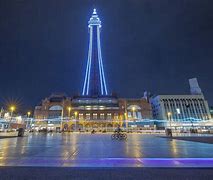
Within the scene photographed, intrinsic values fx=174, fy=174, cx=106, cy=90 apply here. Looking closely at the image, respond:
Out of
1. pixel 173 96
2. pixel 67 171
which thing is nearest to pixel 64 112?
pixel 173 96

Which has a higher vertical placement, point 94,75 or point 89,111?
point 94,75

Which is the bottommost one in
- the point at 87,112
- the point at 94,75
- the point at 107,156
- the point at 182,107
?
the point at 107,156

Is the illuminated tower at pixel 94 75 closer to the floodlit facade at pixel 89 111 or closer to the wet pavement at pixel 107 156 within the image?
the floodlit facade at pixel 89 111

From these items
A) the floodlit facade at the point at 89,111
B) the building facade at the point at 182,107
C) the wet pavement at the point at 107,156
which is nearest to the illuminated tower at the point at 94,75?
the floodlit facade at the point at 89,111

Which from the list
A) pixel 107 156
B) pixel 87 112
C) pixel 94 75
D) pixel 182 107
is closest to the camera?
pixel 107 156

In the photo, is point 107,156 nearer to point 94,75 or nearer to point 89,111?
point 89,111

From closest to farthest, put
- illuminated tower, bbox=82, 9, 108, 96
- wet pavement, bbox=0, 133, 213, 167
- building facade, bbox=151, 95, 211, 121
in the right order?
wet pavement, bbox=0, 133, 213, 167 → building facade, bbox=151, 95, 211, 121 → illuminated tower, bbox=82, 9, 108, 96

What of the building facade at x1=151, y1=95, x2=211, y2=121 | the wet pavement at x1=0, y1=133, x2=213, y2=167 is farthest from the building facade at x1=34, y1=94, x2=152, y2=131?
the wet pavement at x1=0, y1=133, x2=213, y2=167

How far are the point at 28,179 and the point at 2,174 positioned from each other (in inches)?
52.2

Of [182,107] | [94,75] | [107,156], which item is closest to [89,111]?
[94,75]

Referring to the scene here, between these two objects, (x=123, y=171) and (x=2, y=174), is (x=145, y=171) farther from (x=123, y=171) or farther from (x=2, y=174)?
(x=2, y=174)

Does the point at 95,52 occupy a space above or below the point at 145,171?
above

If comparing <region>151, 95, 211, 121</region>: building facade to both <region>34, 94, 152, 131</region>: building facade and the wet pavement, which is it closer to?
<region>34, 94, 152, 131</region>: building facade

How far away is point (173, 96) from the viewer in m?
135
